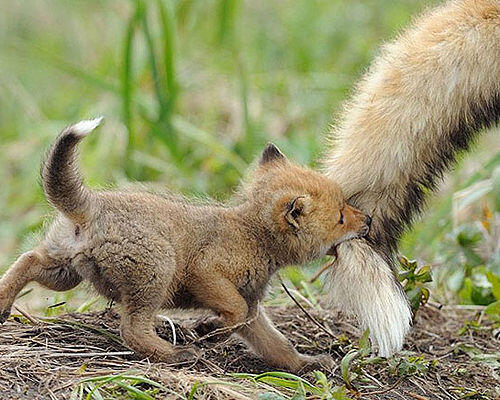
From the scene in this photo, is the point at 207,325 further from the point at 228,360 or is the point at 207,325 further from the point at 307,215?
the point at 307,215

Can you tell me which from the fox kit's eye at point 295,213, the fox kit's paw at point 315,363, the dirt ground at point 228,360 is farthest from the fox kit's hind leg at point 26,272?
the fox kit's paw at point 315,363

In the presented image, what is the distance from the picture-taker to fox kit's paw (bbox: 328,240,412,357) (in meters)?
3.82

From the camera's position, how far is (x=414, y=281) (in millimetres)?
4449

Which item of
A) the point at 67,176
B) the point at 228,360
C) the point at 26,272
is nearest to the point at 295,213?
the point at 228,360

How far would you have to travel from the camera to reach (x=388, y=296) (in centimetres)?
389

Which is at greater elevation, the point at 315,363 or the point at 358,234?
the point at 358,234

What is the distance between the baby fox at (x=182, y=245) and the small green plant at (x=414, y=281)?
519mm

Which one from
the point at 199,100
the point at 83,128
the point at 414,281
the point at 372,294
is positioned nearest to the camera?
the point at 83,128

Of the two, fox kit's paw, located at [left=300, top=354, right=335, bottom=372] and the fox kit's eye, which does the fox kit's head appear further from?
fox kit's paw, located at [left=300, top=354, right=335, bottom=372]

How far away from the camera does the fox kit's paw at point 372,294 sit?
150 inches

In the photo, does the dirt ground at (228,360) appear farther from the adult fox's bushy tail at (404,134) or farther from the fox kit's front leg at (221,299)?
the adult fox's bushy tail at (404,134)

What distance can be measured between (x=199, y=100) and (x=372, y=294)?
17.7 feet

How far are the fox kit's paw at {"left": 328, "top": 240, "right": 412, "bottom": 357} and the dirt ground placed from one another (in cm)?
13

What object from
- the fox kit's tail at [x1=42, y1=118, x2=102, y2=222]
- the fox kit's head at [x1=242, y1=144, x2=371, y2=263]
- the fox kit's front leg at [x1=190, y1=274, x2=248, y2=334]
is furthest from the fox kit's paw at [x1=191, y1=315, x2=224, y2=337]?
the fox kit's tail at [x1=42, y1=118, x2=102, y2=222]
